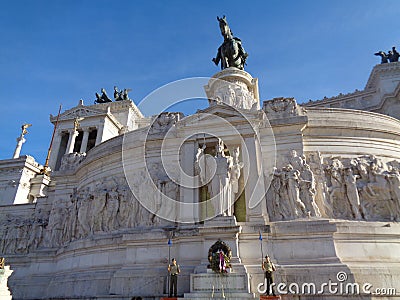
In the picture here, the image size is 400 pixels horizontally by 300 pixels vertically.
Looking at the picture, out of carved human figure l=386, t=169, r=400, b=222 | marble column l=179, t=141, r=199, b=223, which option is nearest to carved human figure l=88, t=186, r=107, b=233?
marble column l=179, t=141, r=199, b=223

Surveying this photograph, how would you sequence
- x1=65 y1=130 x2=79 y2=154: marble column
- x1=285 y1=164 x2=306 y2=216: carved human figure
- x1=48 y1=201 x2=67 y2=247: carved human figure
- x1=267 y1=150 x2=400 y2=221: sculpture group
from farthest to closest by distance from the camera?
x1=65 y1=130 x2=79 y2=154: marble column, x1=48 y1=201 x2=67 y2=247: carved human figure, x1=267 y1=150 x2=400 y2=221: sculpture group, x1=285 y1=164 x2=306 y2=216: carved human figure

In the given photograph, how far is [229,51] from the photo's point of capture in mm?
26875

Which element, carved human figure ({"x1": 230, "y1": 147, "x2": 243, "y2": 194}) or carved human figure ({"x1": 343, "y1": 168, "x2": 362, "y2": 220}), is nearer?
carved human figure ({"x1": 343, "y1": 168, "x2": 362, "y2": 220})

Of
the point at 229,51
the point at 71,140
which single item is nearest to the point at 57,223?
the point at 229,51

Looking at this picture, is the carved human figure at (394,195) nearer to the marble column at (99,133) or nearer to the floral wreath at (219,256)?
the floral wreath at (219,256)

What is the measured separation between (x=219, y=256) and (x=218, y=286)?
3.63 ft

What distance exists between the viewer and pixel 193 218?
1477cm

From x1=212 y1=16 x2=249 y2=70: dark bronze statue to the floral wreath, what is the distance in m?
18.0

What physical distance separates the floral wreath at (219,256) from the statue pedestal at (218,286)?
0.89 feet

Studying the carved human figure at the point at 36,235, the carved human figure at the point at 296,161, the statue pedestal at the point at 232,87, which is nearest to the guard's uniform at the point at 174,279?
the carved human figure at the point at 296,161

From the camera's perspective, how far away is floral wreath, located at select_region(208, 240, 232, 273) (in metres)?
12.0

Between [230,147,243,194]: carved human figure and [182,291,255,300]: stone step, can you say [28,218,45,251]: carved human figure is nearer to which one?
[182,291,255,300]: stone step

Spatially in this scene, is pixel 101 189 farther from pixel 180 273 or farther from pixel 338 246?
pixel 338 246

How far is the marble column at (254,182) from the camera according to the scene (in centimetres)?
1416
